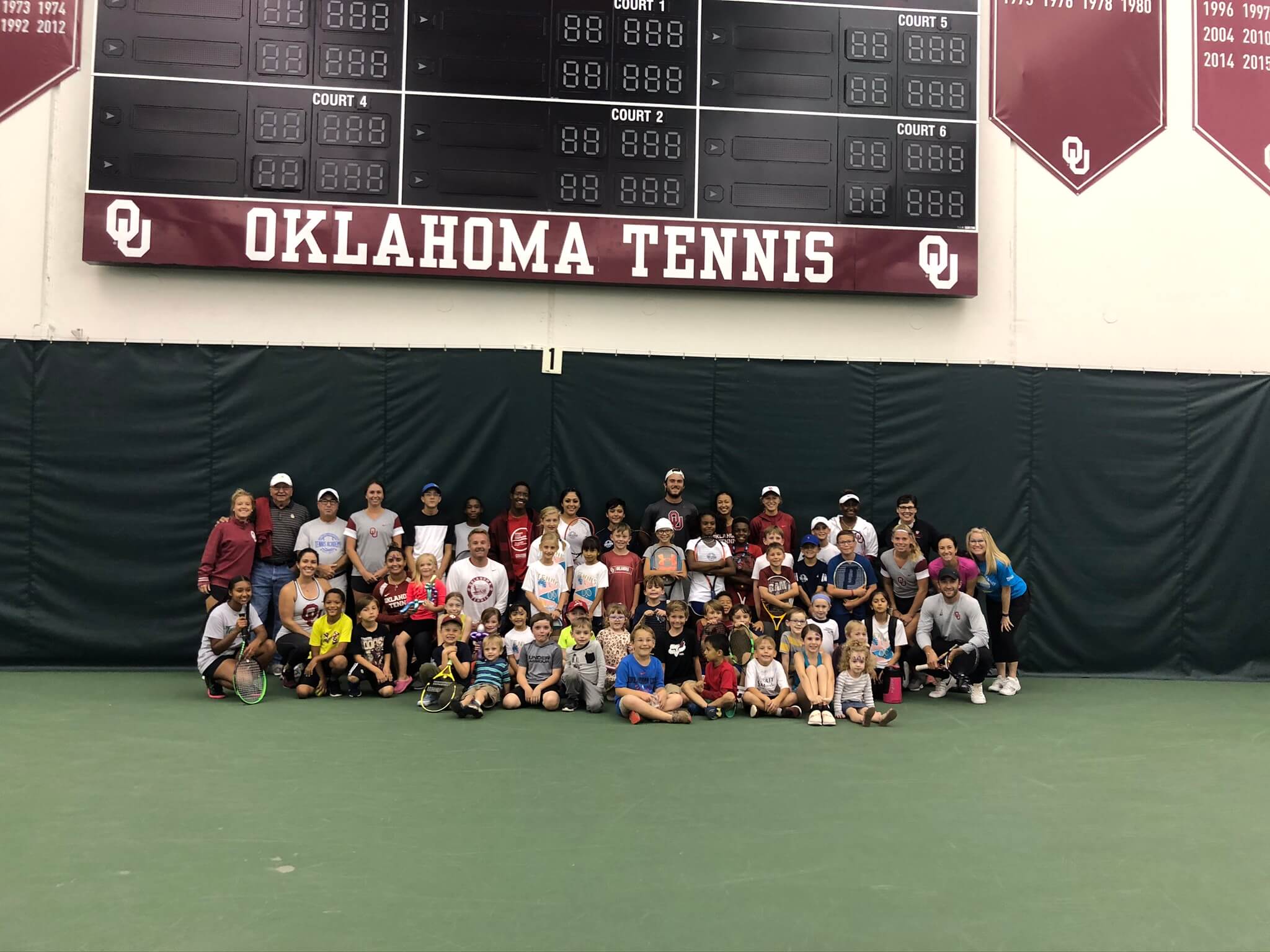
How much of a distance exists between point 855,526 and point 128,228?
7.43m

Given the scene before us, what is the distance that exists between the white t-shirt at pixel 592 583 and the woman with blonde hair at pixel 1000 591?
349 cm

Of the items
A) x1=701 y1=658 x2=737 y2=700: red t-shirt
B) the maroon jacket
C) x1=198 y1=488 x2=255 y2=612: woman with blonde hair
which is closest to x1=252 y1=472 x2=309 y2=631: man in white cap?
x1=198 y1=488 x2=255 y2=612: woman with blonde hair

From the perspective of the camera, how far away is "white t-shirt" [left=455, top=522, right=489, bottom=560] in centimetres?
971

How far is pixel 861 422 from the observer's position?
34.4 feet

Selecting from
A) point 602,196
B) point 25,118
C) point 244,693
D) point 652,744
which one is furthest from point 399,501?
point 25,118

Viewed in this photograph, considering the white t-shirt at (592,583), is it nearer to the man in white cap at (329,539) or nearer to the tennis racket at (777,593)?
the tennis racket at (777,593)

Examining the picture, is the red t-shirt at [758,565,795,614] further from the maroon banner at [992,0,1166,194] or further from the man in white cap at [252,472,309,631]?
the maroon banner at [992,0,1166,194]

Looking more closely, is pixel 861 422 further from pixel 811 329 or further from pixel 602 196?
pixel 602 196

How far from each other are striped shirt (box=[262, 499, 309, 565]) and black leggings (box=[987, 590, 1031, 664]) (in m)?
6.44

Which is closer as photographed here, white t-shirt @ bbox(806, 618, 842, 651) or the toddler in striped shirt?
the toddler in striped shirt

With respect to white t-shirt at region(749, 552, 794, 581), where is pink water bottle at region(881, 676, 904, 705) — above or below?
below

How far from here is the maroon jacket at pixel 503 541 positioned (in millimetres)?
9609

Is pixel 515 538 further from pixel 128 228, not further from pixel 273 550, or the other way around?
pixel 128 228

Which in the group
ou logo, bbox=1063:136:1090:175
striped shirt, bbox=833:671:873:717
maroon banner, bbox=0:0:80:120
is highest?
maroon banner, bbox=0:0:80:120
